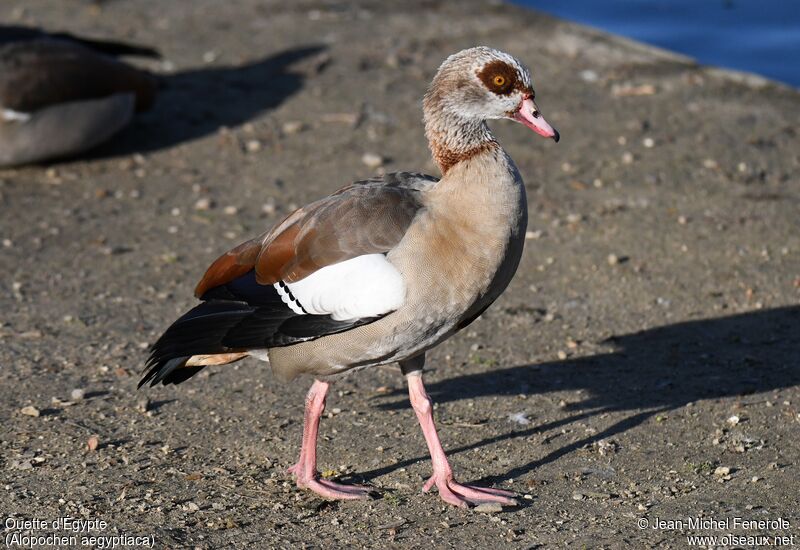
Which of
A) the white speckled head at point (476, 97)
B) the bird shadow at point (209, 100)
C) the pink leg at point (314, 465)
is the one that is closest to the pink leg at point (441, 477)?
the pink leg at point (314, 465)

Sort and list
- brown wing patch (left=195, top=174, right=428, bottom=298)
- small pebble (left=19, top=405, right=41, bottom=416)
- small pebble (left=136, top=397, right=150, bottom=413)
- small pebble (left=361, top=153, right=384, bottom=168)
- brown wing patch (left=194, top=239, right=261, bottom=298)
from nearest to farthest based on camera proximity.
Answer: brown wing patch (left=195, top=174, right=428, bottom=298)
brown wing patch (left=194, top=239, right=261, bottom=298)
small pebble (left=19, top=405, right=41, bottom=416)
small pebble (left=136, top=397, right=150, bottom=413)
small pebble (left=361, top=153, right=384, bottom=168)

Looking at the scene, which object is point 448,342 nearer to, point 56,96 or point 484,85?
point 484,85

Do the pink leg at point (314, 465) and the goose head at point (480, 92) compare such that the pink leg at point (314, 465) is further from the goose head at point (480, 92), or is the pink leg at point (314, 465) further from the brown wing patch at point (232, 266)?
the goose head at point (480, 92)

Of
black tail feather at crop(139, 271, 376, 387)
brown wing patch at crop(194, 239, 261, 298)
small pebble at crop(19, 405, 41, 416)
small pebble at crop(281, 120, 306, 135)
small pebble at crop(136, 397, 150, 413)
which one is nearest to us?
black tail feather at crop(139, 271, 376, 387)

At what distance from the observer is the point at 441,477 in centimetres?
489

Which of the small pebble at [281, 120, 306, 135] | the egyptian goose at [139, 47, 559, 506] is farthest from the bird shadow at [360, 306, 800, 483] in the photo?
the small pebble at [281, 120, 306, 135]

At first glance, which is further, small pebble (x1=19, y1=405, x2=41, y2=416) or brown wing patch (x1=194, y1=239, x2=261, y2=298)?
small pebble (x1=19, y1=405, x2=41, y2=416)

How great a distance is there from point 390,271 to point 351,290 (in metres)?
0.19

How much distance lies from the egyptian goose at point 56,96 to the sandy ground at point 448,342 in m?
0.28

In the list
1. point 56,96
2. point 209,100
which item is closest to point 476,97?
point 56,96

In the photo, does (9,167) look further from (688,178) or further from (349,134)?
(688,178)

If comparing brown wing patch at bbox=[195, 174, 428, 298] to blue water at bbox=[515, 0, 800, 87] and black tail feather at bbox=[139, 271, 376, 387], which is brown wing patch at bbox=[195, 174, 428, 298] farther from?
blue water at bbox=[515, 0, 800, 87]

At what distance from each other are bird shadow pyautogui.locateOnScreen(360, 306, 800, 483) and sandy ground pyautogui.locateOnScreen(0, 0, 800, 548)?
0.06 feet

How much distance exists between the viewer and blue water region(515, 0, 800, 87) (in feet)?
42.6
